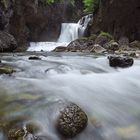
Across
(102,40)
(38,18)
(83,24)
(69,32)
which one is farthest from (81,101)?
(38,18)

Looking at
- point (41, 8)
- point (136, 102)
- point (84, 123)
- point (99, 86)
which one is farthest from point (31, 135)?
point (41, 8)

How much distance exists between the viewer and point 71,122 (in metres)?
3.75

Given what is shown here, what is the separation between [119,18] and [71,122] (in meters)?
19.4

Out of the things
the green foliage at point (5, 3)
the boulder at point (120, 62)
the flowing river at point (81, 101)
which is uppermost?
the green foliage at point (5, 3)

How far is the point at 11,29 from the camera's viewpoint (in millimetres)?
23781

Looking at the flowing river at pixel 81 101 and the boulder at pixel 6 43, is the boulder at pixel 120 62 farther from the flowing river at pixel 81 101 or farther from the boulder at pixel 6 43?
the boulder at pixel 6 43

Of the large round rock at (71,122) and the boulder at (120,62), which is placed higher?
the large round rock at (71,122)

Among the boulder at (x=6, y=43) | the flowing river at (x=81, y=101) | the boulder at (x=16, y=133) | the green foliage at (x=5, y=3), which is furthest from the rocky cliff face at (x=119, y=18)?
the boulder at (x=16, y=133)

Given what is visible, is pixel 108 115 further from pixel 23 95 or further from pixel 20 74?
pixel 20 74

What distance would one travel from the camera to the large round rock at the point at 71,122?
12.2ft

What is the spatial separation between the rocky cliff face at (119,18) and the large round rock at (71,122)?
58.9 ft

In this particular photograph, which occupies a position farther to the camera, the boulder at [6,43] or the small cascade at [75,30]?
the small cascade at [75,30]

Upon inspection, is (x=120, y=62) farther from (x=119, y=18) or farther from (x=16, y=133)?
(x=119, y=18)

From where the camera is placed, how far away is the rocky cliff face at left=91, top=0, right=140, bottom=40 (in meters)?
21.1
